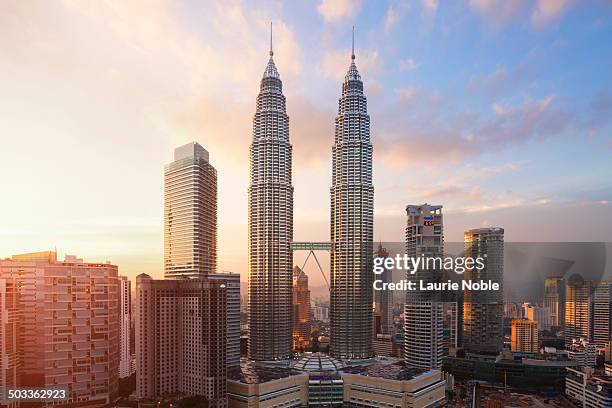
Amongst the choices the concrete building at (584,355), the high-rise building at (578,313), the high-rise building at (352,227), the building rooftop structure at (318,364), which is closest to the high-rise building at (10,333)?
the building rooftop structure at (318,364)

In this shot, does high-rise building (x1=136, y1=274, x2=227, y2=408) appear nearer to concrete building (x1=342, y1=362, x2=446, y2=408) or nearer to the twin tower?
concrete building (x1=342, y1=362, x2=446, y2=408)

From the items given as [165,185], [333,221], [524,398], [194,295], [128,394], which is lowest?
[524,398]

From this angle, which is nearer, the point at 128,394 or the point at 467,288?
the point at 128,394

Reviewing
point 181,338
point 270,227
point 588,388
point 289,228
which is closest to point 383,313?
point 289,228

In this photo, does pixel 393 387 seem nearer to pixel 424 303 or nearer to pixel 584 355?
pixel 424 303

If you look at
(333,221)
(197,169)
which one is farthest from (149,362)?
(333,221)

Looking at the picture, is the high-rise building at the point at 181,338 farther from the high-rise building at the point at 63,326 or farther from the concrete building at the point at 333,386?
the high-rise building at the point at 63,326

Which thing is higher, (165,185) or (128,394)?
(165,185)

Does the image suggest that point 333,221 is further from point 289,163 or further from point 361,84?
point 361,84
